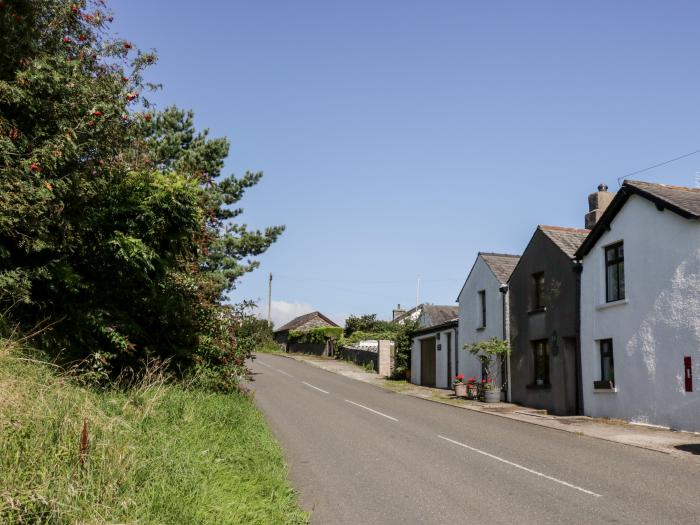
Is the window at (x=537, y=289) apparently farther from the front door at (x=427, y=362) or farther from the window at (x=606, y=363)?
the front door at (x=427, y=362)

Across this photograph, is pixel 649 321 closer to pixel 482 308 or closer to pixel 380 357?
pixel 482 308

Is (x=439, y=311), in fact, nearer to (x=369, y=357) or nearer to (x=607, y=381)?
(x=369, y=357)

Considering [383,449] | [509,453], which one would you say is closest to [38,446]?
[383,449]

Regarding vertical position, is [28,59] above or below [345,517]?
above

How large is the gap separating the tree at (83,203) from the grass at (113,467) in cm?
169

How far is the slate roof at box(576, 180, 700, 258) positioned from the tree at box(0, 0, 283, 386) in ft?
40.1

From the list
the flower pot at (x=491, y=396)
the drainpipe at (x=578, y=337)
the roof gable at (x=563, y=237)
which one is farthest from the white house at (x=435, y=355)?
the drainpipe at (x=578, y=337)

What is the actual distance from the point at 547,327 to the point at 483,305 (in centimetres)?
603

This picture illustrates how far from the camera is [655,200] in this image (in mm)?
16141

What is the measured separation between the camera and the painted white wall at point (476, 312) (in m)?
25.3

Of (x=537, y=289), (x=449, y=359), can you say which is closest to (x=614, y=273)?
(x=537, y=289)

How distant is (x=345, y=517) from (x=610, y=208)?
14642 mm

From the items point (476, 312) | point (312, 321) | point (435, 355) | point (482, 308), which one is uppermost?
point (312, 321)

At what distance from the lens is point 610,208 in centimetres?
1805
